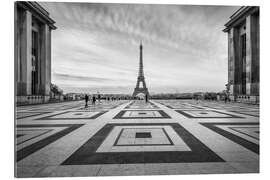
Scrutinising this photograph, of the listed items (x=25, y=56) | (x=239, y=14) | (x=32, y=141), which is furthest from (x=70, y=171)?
(x=239, y=14)

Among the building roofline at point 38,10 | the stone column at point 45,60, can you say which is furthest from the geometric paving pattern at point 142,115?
the stone column at point 45,60

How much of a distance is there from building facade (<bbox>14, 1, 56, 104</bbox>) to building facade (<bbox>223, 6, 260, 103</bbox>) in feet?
95.0

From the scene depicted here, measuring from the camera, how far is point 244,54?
25938mm

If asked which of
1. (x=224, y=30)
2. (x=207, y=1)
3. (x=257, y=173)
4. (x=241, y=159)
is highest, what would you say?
(x=224, y=30)

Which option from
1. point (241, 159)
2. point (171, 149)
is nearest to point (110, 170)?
point (171, 149)

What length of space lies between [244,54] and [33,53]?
35.0 meters

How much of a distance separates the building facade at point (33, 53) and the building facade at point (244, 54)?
28967mm

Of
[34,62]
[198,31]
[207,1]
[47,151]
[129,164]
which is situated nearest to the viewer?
[129,164]

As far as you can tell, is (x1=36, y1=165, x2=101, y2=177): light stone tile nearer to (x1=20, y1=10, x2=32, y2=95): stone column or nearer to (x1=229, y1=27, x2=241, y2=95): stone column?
(x1=20, y1=10, x2=32, y2=95): stone column

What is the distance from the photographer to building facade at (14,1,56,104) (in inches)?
738

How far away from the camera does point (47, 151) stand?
11.4 ft

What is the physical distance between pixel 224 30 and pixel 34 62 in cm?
3406

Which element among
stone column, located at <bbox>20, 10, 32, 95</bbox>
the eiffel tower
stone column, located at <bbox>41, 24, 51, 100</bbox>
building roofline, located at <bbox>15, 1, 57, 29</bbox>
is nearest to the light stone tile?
stone column, located at <bbox>20, 10, 32, 95</bbox>
